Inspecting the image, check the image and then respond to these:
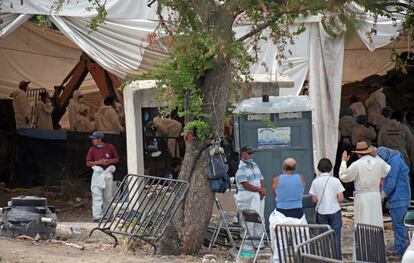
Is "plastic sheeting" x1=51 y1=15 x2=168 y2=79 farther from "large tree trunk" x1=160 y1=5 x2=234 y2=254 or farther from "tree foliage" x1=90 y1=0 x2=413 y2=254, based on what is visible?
"large tree trunk" x1=160 y1=5 x2=234 y2=254

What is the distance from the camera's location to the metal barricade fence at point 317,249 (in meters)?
6.25

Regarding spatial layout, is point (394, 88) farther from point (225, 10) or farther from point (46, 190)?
point (225, 10)

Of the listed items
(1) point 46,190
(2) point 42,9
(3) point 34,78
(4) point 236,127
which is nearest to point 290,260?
(4) point 236,127

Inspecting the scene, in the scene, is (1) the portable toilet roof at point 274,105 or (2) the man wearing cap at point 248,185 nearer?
(2) the man wearing cap at point 248,185

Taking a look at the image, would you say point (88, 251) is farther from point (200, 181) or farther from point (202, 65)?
point (202, 65)

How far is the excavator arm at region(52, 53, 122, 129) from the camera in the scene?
68.4ft

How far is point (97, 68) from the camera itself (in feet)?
68.3

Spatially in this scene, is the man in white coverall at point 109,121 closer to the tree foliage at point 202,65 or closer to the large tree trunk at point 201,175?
the tree foliage at point 202,65

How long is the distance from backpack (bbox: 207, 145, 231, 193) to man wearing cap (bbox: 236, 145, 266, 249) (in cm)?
55

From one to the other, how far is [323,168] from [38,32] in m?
10.8

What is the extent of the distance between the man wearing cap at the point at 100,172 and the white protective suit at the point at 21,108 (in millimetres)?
4319

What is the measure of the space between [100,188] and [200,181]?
400 cm

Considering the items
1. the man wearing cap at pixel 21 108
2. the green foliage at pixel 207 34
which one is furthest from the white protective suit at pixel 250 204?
the man wearing cap at pixel 21 108

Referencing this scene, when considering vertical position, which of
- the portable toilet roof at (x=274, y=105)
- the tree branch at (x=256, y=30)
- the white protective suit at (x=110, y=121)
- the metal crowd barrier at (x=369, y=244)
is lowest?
the metal crowd barrier at (x=369, y=244)
